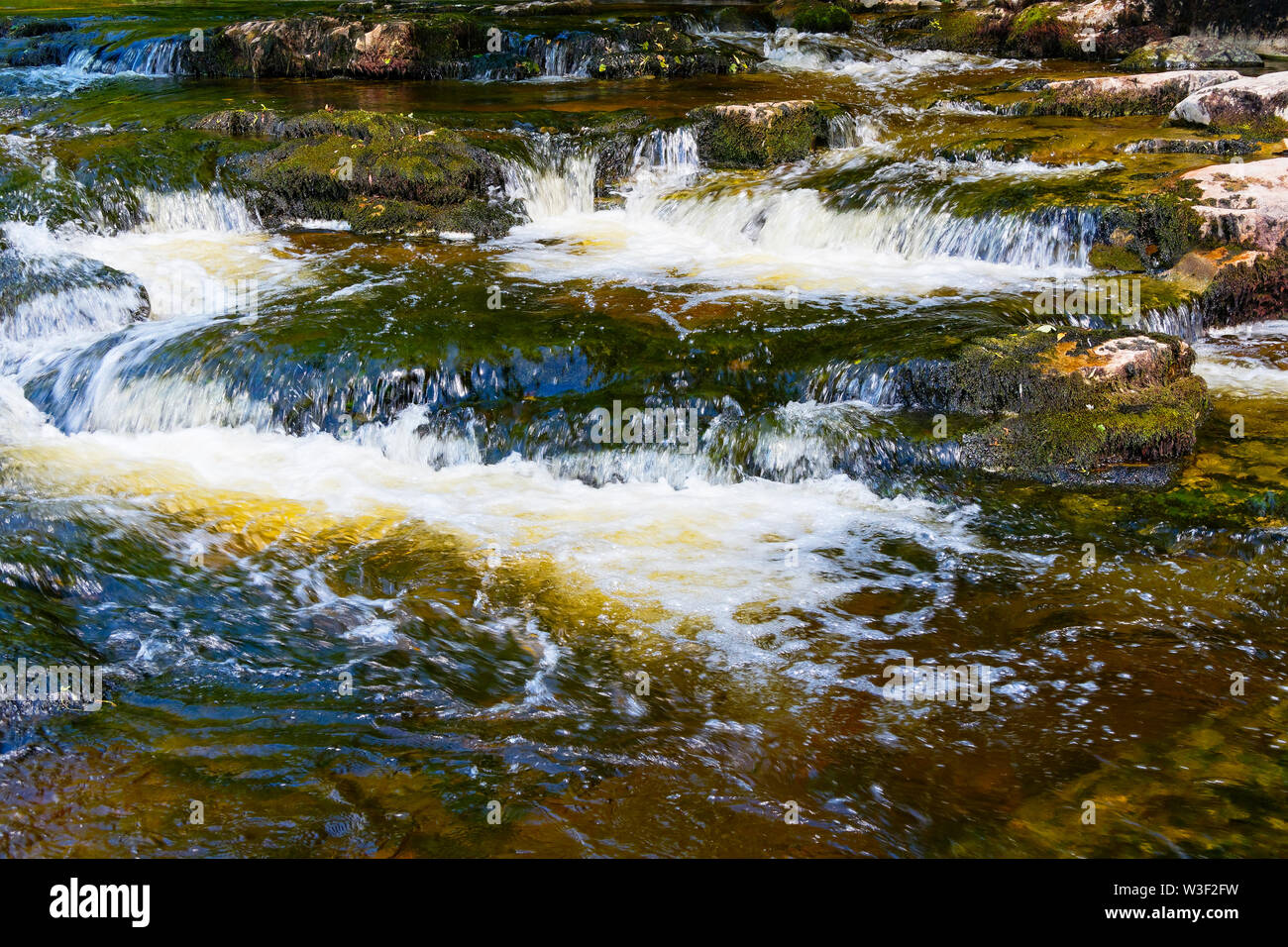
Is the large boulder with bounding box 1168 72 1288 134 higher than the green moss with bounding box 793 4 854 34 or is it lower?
lower

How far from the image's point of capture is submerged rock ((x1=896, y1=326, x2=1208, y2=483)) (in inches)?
293

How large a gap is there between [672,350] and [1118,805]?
16.8 feet

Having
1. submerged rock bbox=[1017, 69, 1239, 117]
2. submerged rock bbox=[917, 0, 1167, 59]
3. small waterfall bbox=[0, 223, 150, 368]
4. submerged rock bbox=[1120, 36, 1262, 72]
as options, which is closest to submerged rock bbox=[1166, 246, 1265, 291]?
submerged rock bbox=[1017, 69, 1239, 117]

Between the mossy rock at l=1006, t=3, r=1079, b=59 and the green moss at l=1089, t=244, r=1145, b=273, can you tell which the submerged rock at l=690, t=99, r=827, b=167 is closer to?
the green moss at l=1089, t=244, r=1145, b=273

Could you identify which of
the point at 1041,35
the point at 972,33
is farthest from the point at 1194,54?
the point at 972,33

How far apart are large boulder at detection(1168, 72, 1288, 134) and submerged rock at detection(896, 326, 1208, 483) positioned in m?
5.30

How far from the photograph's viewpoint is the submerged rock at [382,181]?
459 inches

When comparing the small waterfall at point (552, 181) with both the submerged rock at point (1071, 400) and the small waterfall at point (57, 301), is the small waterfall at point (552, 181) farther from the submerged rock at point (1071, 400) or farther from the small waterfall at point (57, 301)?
the submerged rock at point (1071, 400)

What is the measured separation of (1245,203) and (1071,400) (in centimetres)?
387

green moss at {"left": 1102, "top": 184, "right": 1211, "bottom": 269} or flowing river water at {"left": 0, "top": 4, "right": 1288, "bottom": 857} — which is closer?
flowing river water at {"left": 0, "top": 4, "right": 1288, "bottom": 857}

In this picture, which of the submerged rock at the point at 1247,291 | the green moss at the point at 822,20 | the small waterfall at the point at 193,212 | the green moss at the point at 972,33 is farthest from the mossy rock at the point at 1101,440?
the green moss at the point at 822,20

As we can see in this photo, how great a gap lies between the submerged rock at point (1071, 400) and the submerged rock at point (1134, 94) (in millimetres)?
6022

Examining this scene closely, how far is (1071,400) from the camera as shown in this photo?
7664 millimetres
